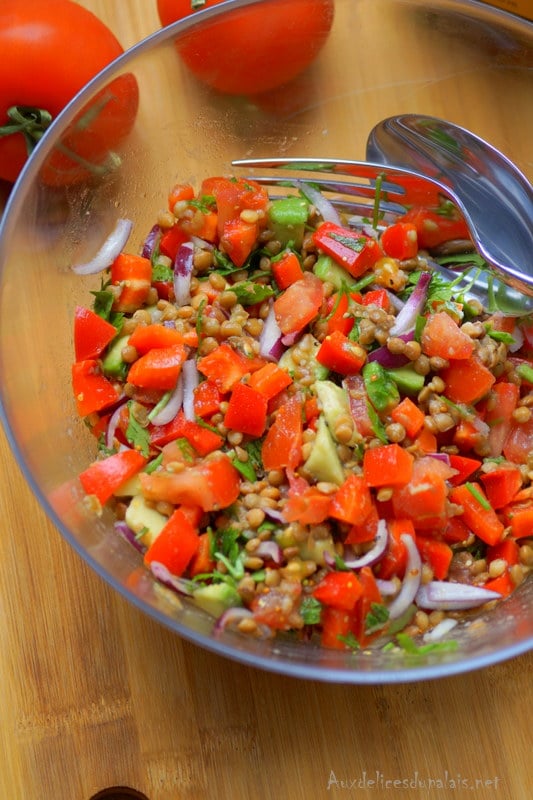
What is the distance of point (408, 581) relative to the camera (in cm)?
223

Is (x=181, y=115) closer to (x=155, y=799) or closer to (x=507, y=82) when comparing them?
(x=507, y=82)

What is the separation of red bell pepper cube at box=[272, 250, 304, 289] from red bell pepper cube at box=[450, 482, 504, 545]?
823 millimetres

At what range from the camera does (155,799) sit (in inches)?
94.8

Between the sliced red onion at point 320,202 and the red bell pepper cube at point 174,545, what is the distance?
3.58 feet

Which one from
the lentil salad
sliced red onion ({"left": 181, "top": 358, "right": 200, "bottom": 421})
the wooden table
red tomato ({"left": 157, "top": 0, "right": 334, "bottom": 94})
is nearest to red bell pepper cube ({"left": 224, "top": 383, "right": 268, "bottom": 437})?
the lentil salad

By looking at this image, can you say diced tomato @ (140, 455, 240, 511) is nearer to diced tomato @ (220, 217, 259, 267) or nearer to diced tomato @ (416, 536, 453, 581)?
diced tomato @ (416, 536, 453, 581)

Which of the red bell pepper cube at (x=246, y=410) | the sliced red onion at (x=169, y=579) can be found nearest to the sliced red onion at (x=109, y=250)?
the red bell pepper cube at (x=246, y=410)

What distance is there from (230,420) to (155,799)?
1.18 m

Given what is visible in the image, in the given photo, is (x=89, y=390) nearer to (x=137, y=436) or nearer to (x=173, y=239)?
(x=137, y=436)

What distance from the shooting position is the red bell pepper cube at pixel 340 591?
2.12 meters

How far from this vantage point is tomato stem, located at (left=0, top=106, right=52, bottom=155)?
2.57m

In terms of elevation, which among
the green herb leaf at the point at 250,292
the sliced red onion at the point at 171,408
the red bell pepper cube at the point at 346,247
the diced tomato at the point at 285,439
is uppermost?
the red bell pepper cube at the point at 346,247

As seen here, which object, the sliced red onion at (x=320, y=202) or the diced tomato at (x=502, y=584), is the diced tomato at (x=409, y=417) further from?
the sliced red onion at (x=320, y=202)

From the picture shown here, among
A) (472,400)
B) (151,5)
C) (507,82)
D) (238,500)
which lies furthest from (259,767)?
(151,5)
